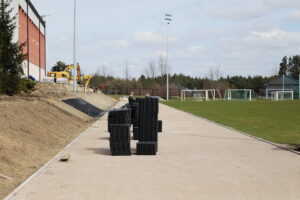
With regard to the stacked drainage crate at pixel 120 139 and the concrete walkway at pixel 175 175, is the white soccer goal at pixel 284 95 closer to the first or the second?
the concrete walkway at pixel 175 175

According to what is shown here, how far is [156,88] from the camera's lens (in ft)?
409

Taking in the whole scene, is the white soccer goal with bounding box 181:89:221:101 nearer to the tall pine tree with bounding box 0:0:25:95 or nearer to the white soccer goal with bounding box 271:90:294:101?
the white soccer goal with bounding box 271:90:294:101

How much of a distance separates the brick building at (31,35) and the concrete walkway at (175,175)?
35.0 m

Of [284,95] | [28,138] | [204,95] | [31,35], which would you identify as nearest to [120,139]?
[28,138]

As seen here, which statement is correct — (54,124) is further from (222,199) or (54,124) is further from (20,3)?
(20,3)

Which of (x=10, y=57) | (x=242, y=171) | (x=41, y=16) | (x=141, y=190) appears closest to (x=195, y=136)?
(x=242, y=171)

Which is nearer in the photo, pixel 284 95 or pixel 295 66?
pixel 284 95

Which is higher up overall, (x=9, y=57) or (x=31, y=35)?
(x=31, y=35)

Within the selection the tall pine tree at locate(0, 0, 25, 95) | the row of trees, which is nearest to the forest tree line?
the row of trees

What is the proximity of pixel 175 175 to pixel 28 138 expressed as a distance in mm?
6307

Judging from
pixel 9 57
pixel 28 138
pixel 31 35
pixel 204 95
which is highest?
pixel 31 35

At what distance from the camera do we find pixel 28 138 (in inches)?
567

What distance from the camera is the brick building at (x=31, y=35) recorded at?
2018 inches

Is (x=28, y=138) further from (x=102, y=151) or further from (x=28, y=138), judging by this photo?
(x=102, y=151)
